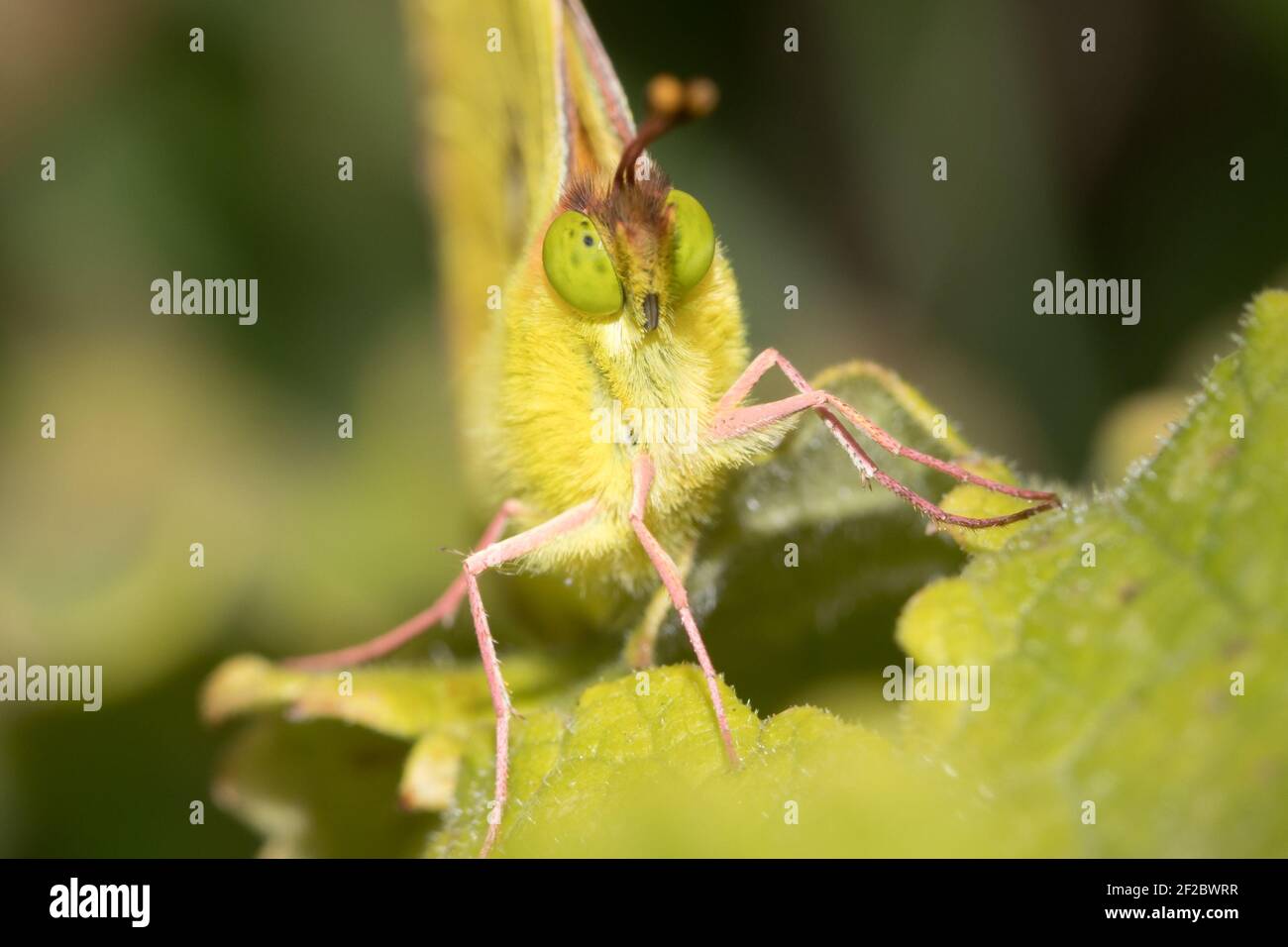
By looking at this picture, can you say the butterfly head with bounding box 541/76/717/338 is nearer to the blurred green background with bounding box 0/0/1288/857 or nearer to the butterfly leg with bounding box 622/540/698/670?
the butterfly leg with bounding box 622/540/698/670

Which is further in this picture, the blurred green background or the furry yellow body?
the blurred green background

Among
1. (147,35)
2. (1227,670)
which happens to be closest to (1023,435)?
(1227,670)

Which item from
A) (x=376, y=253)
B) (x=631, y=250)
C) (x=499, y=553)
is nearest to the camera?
(x=631, y=250)

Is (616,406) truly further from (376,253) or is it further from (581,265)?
(376,253)

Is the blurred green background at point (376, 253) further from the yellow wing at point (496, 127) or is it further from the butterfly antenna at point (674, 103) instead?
the butterfly antenna at point (674, 103)

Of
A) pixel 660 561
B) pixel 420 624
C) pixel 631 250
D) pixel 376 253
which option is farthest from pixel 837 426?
pixel 376 253

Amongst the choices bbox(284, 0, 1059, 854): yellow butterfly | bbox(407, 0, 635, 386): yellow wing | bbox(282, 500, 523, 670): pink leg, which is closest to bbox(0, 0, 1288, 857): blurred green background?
bbox(282, 500, 523, 670): pink leg

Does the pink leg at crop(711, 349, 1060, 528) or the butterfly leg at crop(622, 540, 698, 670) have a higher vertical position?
the pink leg at crop(711, 349, 1060, 528)
